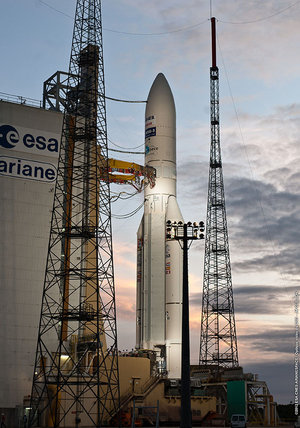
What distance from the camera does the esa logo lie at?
56.6m

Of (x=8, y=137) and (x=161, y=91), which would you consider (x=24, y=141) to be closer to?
(x=8, y=137)

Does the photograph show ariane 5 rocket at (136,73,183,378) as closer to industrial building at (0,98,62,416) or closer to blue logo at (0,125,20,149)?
industrial building at (0,98,62,416)

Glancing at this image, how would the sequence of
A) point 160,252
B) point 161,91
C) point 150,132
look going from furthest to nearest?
point 161,91 → point 150,132 → point 160,252

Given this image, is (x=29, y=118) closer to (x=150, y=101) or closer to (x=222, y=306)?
(x=150, y=101)

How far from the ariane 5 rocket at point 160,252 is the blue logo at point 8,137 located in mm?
14942

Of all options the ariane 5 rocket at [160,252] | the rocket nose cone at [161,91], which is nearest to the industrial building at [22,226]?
the ariane 5 rocket at [160,252]

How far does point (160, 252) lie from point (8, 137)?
19244mm

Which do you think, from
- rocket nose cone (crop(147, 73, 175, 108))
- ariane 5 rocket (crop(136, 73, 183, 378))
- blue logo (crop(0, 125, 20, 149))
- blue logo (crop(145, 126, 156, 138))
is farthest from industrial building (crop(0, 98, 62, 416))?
rocket nose cone (crop(147, 73, 175, 108))

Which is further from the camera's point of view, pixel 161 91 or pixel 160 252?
pixel 161 91

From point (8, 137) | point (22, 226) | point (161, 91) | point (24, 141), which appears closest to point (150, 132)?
point (161, 91)

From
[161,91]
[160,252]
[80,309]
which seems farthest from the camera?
[161,91]

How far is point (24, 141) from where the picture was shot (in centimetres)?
5762

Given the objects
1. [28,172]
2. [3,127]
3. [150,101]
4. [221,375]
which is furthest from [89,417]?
[150,101]

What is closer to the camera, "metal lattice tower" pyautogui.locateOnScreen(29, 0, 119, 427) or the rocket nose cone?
"metal lattice tower" pyautogui.locateOnScreen(29, 0, 119, 427)
